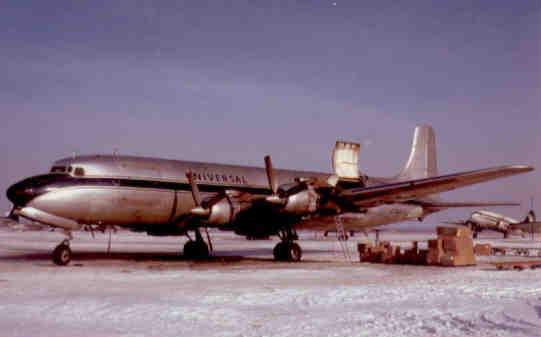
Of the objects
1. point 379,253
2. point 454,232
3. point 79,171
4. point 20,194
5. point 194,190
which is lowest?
point 379,253

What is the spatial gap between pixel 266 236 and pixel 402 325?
1302 centimetres

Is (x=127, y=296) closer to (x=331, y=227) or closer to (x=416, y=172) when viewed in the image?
(x=331, y=227)

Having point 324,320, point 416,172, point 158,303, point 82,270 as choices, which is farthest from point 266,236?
point 324,320

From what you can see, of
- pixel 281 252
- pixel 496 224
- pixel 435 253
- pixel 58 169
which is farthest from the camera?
pixel 496 224

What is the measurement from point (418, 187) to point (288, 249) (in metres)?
4.83

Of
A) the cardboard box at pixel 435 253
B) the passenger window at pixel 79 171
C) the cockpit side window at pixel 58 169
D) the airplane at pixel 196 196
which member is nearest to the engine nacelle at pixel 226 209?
the airplane at pixel 196 196

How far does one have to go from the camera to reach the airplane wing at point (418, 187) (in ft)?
57.0

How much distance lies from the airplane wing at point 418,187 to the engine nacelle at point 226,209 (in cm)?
343

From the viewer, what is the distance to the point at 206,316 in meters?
7.06

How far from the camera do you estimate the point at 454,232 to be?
17.4 metres

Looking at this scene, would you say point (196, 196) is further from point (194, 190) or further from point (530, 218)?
point (530, 218)

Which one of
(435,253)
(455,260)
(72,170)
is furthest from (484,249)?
(72,170)

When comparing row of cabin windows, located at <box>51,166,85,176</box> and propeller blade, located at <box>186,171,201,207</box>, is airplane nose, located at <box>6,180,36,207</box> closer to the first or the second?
row of cabin windows, located at <box>51,166,85,176</box>

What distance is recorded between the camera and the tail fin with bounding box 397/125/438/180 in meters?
25.5
